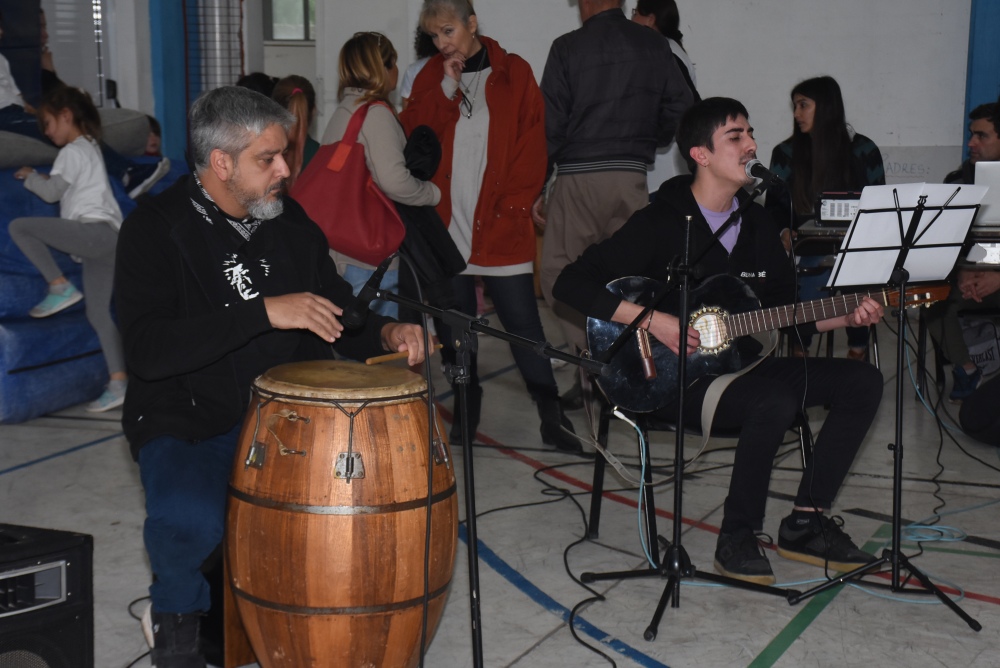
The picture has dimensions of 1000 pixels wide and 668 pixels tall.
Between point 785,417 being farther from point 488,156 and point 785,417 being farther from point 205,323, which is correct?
point 488,156

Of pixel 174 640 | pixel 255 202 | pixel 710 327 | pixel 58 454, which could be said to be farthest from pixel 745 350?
pixel 58 454

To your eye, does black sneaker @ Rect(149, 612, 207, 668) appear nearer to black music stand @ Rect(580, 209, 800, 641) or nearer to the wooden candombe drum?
the wooden candombe drum

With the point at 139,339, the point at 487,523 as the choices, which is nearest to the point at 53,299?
the point at 487,523

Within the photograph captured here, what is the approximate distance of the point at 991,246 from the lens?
13.7 ft

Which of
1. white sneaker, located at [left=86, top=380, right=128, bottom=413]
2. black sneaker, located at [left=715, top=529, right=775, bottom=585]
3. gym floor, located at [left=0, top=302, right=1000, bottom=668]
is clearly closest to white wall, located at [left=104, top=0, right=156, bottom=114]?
white sneaker, located at [left=86, top=380, right=128, bottom=413]

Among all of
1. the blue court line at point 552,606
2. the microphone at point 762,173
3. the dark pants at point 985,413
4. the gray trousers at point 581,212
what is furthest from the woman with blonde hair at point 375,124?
the dark pants at point 985,413

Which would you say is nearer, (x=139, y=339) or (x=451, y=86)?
(x=139, y=339)

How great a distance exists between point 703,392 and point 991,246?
1689 millimetres

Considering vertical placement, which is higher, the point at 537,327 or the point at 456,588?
the point at 537,327

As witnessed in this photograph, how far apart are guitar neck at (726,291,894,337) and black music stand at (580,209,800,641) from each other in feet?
1.02

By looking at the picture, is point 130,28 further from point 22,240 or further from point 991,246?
point 991,246

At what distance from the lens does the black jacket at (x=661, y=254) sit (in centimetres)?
330

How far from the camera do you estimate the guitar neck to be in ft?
10.5

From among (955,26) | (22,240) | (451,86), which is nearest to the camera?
(451,86)
